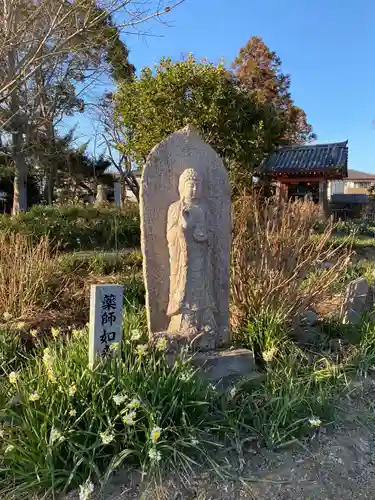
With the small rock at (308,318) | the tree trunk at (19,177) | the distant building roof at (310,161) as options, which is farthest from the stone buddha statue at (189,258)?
the distant building roof at (310,161)

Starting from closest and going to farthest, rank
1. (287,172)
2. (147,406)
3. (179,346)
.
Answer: (147,406)
(179,346)
(287,172)

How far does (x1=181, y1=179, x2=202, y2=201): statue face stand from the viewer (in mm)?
2923

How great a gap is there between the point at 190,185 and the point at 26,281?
2342 mm

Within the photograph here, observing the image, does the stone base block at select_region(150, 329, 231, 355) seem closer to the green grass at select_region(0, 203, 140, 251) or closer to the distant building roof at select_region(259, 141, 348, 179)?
the green grass at select_region(0, 203, 140, 251)

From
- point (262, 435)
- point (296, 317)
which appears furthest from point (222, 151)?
point (262, 435)

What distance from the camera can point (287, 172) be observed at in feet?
51.2

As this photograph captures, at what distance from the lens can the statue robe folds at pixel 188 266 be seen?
2.93m

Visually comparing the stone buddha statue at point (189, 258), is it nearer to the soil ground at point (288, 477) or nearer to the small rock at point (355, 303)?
the soil ground at point (288, 477)

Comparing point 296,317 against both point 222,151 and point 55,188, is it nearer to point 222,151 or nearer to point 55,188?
point 222,151

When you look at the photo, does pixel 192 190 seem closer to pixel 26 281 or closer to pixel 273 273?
pixel 273 273

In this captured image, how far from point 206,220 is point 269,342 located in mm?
1086

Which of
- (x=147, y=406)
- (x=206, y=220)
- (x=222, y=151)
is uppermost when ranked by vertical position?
(x=222, y=151)

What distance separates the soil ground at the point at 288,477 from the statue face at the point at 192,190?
5.71 feet

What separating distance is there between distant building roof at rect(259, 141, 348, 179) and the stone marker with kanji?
42.8 feet
